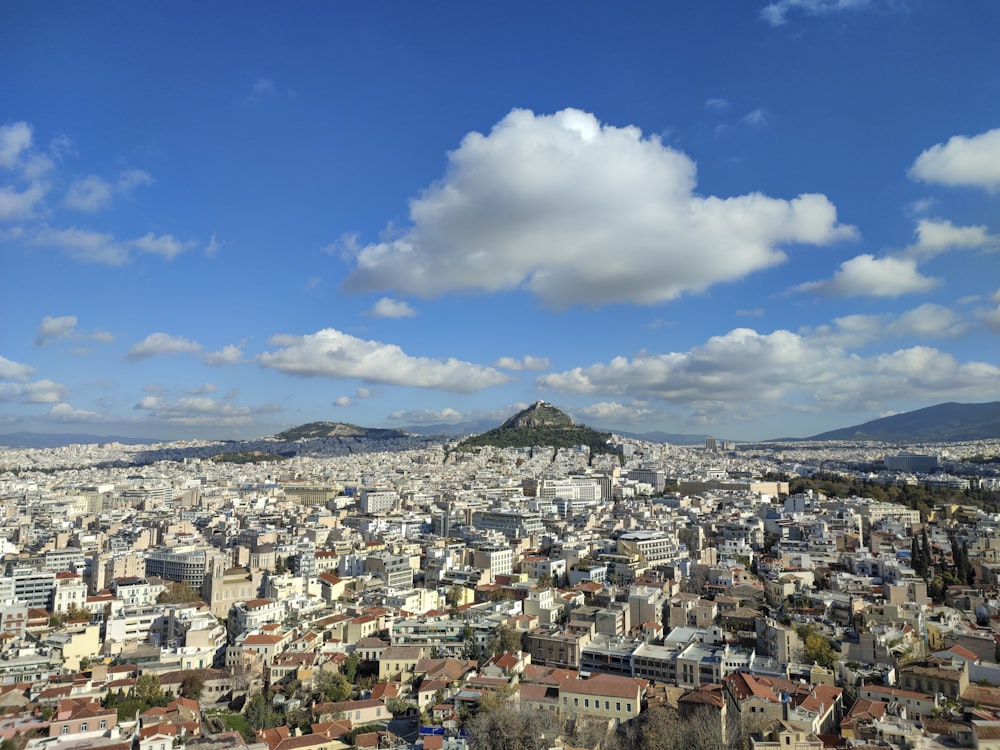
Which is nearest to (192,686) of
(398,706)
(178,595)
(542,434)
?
(398,706)

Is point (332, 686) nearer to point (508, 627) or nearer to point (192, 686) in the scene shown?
point (192, 686)

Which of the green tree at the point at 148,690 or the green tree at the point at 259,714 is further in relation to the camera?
the green tree at the point at 148,690

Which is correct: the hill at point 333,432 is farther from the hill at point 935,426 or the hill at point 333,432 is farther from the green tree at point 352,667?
the green tree at point 352,667

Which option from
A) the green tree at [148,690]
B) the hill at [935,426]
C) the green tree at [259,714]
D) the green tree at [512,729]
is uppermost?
the hill at [935,426]

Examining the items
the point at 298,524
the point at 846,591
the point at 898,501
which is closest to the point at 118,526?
the point at 298,524

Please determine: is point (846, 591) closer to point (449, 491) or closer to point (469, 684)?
point (469, 684)

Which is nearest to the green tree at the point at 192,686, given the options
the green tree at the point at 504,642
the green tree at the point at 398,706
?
the green tree at the point at 398,706
